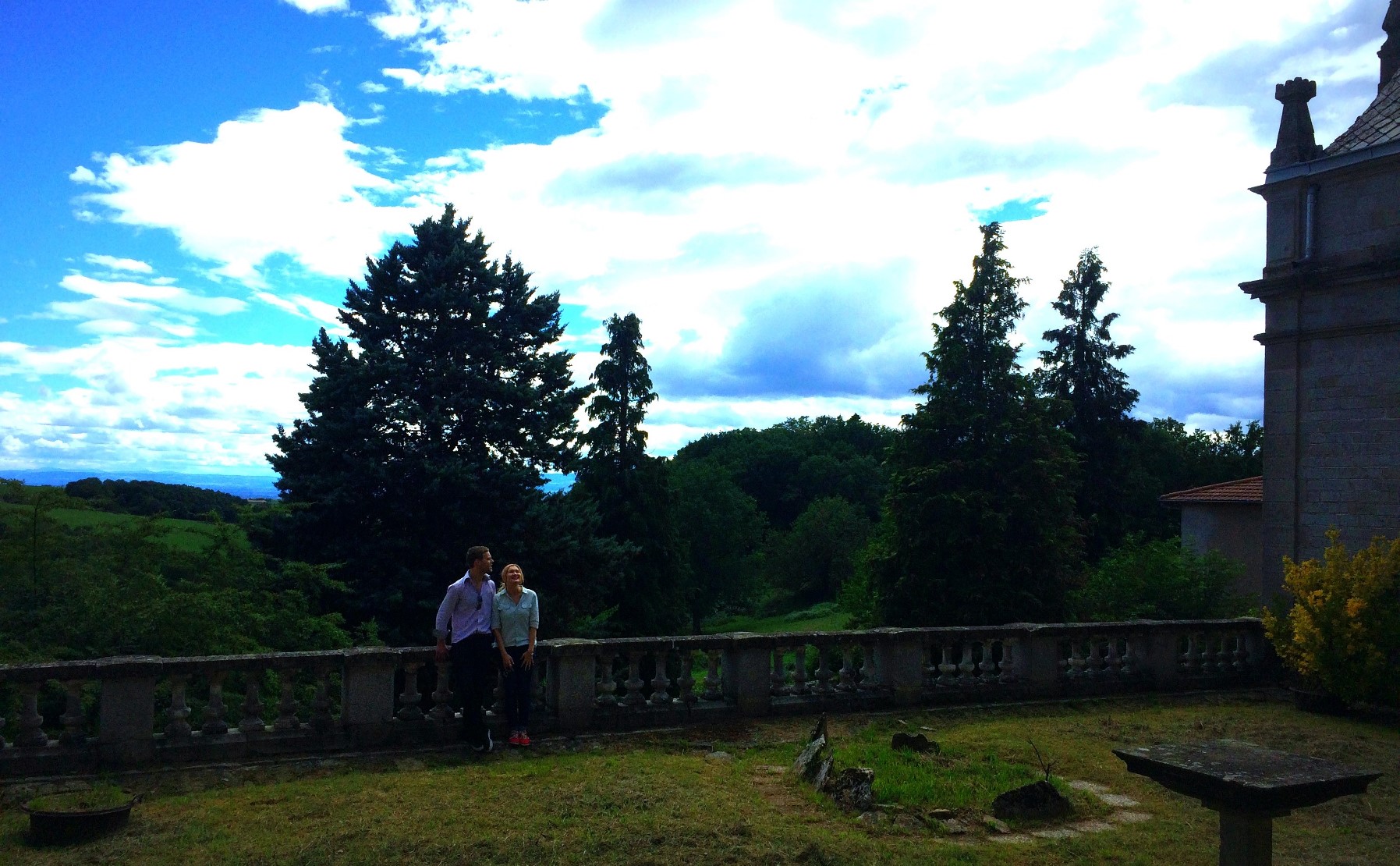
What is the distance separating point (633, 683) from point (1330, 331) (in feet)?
34.8

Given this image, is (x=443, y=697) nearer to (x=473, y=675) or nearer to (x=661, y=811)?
(x=473, y=675)

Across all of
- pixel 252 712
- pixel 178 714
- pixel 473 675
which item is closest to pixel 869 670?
pixel 473 675

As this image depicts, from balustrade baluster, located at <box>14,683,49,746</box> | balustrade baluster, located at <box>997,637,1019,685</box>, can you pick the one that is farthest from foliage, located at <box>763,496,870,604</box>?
balustrade baluster, located at <box>14,683,49,746</box>

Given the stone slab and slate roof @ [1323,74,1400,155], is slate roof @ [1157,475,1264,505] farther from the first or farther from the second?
the stone slab

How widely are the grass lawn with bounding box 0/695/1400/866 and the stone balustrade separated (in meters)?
0.37

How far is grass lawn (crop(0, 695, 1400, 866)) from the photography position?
556 centimetres

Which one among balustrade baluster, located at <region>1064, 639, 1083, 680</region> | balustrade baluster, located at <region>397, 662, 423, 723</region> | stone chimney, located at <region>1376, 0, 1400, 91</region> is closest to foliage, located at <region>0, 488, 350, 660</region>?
balustrade baluster, located at <region>397, 662, 423, 723</region>

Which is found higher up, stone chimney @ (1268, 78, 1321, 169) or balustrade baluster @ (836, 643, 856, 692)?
stone chimney @ (1268, 78, 1321, 169)

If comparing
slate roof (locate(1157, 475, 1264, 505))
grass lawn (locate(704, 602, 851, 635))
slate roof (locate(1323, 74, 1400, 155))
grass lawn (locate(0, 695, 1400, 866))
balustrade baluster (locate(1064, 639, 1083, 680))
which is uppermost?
slate roof (locate(1323, 74, 1400, 155))

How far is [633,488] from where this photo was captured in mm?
35500

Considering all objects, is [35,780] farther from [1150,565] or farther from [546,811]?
[1150,565]

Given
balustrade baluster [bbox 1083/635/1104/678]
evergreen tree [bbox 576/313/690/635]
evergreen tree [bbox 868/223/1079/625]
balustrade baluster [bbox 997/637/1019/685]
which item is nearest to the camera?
balustrade baluster [bbox 997/637/1019/685]

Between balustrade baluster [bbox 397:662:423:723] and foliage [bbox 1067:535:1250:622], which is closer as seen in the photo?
balustrade baluster [bbox 397:662:423:723]

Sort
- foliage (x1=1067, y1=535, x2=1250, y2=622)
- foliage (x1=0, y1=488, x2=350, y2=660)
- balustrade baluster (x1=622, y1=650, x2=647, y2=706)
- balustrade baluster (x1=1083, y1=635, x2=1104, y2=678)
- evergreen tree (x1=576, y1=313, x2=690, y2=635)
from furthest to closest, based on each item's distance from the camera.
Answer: evergreen tree (x1=576, y1=313, x2=690, y2=635) → foliage (x1=1067, y1=535, x2=1250, y2=622) → balustrade baluster (x1=1083, y1=635, x2=1104, y2=678) → foliage (x1=0, y1=488, x2=350, y2=660) → balustrade baluster (x1=622, y1=650, x2=647, y2=706)
